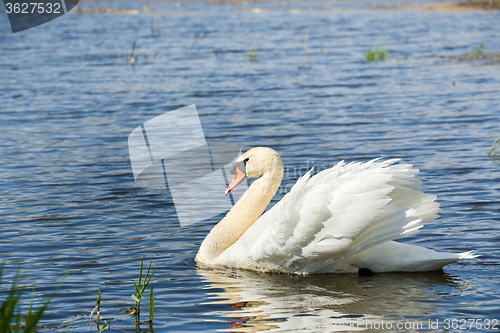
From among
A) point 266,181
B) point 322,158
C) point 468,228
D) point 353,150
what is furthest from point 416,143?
point 266,181

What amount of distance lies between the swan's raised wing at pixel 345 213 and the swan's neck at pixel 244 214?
0.87 metres

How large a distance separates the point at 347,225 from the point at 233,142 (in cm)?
705

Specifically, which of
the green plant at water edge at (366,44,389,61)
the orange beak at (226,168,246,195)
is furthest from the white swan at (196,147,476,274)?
the green plant at water edge at (366,44,389,61)

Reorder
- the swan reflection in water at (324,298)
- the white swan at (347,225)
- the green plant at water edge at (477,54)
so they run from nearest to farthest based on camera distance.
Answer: the swan reflection in water at (324,298), the white swan at (347,225), the green plant at water edge at (477,54)

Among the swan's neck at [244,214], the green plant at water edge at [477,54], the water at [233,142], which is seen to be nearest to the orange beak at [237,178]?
the swan's neck at [244,214]

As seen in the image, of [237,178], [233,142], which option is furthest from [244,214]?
[233,142]

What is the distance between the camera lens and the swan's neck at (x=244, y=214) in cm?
732

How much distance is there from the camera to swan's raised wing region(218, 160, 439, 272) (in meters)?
6.13

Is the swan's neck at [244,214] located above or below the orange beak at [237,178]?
below

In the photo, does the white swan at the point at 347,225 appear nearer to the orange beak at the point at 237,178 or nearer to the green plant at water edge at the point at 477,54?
the orange beak at the point at 237,178

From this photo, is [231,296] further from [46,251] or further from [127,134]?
[127,134]

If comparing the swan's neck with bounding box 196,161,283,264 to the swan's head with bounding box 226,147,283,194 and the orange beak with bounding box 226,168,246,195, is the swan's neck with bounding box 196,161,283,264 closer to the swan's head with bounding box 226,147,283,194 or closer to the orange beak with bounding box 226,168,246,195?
the swan's head with bounding box 226,147,283,194

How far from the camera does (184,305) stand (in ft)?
19.6

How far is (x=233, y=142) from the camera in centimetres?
1299
